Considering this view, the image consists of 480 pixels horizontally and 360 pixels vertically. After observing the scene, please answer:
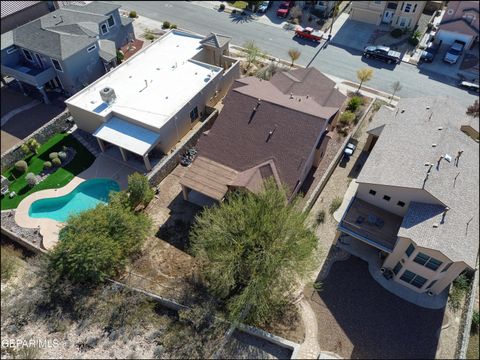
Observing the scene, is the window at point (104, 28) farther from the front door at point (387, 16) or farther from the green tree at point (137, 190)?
the front door at point (387, 16)

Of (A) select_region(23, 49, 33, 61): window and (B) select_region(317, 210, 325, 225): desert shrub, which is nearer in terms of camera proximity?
(B) select_region(317, 210, 325, 225): desert shrub

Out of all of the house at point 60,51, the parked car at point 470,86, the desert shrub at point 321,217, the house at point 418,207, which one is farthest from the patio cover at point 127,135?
the parked car at point 470,86

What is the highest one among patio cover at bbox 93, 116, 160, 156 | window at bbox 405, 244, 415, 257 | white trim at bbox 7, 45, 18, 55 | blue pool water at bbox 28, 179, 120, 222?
white trim at bbox 7, 45, 18, 55

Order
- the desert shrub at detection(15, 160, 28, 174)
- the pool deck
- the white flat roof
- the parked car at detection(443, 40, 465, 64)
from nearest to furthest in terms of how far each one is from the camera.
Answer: the pool deck, the desert shrub at detection(15, 160, 28, 174), the white flat roof, the parked car at detection(443, 40, 465, 64)

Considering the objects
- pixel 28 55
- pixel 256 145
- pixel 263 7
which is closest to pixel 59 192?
pixel 256 145

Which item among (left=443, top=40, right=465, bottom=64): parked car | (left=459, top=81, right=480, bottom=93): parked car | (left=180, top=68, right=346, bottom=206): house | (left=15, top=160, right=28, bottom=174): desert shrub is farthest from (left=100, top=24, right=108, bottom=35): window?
(left=459, top=81, right=480, bottom=93): parked car

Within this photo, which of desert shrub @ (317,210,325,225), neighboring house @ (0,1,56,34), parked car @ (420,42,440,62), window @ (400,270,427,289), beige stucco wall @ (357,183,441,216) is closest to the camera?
beige stucco wall @ (357,183,441,216)

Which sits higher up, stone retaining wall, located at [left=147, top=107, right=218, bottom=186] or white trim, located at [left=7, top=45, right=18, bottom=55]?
white trim, located at [left=7, top=45, right=18, bottom=55]

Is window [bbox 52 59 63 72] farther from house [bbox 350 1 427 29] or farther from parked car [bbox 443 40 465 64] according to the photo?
parked car [bbox 443 40 465 64]
